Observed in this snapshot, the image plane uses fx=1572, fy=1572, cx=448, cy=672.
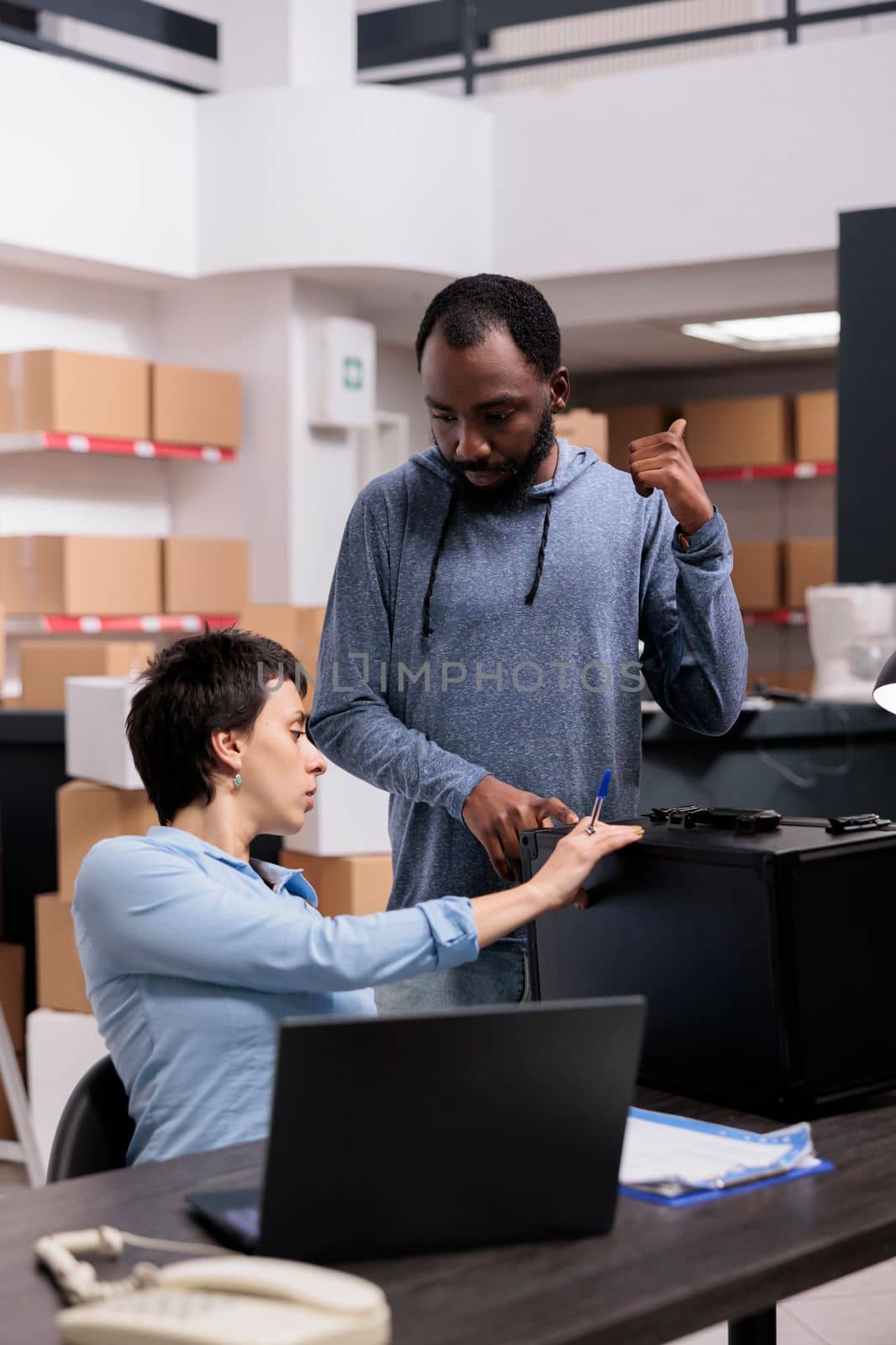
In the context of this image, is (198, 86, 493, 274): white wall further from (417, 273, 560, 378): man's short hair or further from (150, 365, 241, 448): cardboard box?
(417, 273, 560, 378): man's short hair

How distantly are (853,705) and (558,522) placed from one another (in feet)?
10.1

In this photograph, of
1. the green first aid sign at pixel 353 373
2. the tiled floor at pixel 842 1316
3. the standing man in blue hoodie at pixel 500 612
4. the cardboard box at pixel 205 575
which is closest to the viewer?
the standing man in blue hoodie at pixel 500 612

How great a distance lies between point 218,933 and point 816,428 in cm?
659

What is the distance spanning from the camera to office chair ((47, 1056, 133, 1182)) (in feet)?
4.47

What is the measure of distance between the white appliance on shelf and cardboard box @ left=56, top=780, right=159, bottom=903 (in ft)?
7.35

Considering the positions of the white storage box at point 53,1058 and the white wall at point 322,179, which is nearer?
the white storage box at point 53,1058

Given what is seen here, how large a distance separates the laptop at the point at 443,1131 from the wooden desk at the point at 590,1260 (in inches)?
0.7

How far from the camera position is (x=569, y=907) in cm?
144

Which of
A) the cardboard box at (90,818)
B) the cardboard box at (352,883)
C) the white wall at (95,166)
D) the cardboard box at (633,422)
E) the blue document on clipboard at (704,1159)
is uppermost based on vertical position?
the white wall at (95,166)

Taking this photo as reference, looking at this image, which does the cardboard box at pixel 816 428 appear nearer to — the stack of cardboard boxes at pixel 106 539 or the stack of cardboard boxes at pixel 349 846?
the stack of cardboard boxes at pixel 106 539

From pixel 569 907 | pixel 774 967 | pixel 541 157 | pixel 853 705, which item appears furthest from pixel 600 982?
pixel 541 157

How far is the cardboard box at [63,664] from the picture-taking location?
4535mm

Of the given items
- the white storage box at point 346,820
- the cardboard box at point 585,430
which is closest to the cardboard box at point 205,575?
the cardboard box at point 585,430

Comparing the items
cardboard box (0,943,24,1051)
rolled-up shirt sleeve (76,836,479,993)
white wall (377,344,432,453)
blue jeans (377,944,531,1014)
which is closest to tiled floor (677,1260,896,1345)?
blue jeans (377,944,531,1014)
